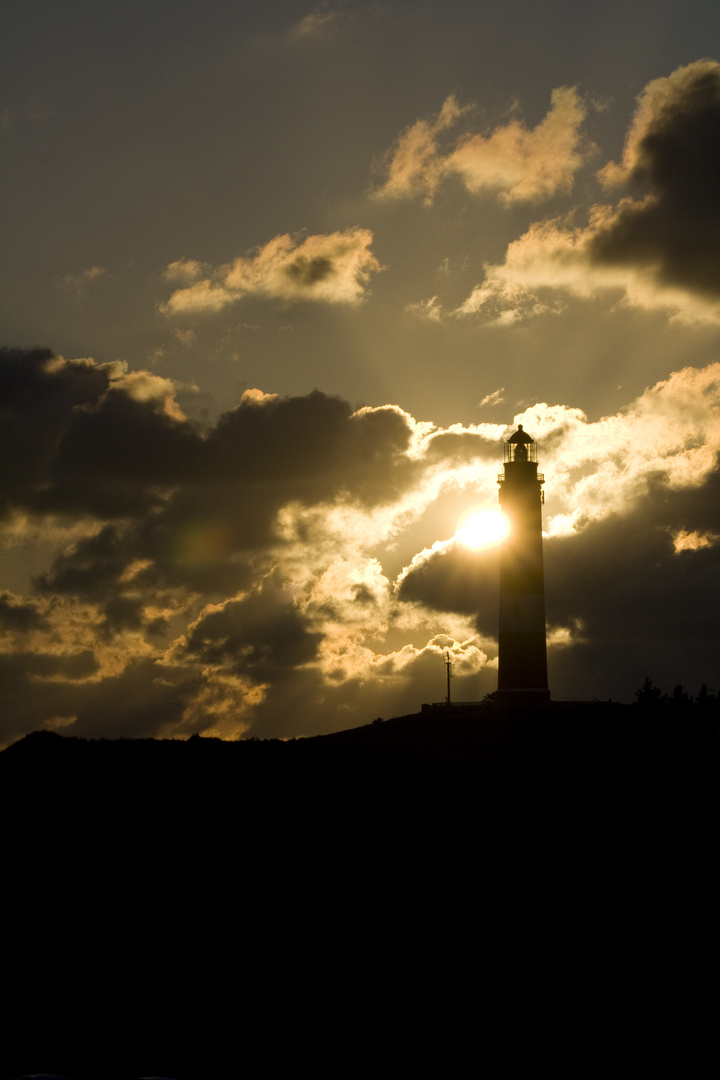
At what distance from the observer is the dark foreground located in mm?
27953

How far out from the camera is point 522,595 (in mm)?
64312

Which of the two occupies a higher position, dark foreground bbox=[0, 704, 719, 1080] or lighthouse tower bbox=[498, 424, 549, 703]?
lighthouse tower bbox=[498, 424, 549, 703]

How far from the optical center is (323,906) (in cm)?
3366

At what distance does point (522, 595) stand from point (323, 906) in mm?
33503

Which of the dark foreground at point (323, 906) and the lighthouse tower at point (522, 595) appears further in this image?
the lighthouse tower at point (522, 595)

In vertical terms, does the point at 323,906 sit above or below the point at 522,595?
below

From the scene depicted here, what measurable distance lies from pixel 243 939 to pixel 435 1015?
20.8 feet

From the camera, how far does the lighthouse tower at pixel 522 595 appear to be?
63625 millimetres

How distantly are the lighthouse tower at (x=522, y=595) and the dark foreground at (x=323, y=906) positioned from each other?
14255 mm

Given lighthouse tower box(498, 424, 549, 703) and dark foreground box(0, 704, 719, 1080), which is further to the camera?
lighthouse tower box(498, 424, 549, 703)

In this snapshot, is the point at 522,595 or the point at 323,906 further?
the point at 522,595

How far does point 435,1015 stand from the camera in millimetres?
28625

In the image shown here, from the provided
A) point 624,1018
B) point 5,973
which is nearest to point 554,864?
point 624,1018

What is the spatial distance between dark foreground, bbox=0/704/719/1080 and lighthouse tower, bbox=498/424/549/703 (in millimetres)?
14255
